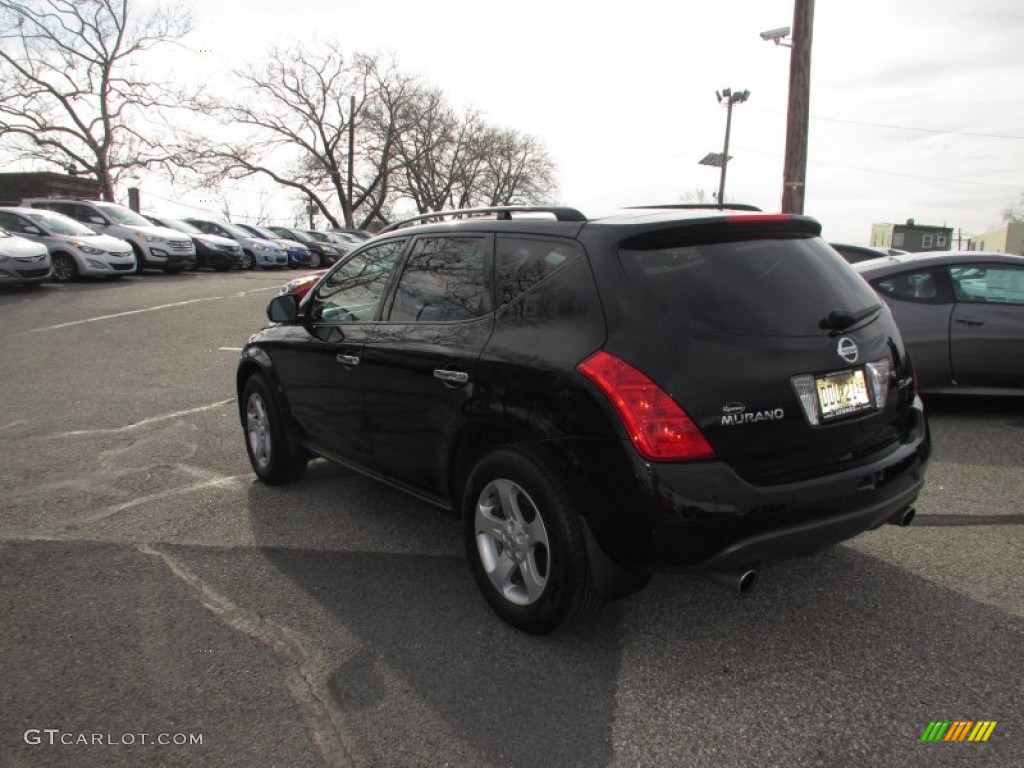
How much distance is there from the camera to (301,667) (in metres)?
2.76

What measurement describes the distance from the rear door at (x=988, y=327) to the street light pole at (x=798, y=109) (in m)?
5.55

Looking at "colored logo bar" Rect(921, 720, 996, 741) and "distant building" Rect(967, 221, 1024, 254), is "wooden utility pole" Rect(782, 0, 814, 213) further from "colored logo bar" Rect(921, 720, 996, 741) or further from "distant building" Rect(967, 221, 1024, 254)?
"distant building" Rect(967, 221, 1024, 254)

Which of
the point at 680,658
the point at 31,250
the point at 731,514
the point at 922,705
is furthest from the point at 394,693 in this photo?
the point at 31,250

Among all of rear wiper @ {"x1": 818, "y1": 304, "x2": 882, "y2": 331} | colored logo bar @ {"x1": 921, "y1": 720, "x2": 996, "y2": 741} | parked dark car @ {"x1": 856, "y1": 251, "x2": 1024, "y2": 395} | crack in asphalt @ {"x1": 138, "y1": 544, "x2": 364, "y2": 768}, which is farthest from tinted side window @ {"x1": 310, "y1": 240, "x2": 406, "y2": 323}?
parked dark car @ {"x1": 856, "y1": 251, "x2": 1024, "y2": 395}

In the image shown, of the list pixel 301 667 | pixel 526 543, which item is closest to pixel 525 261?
pixel 526 543

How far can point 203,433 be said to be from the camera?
601 centimetres

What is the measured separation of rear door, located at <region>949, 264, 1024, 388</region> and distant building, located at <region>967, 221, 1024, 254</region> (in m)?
65.4

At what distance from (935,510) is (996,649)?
1.56 meters

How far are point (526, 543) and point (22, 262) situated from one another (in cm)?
1496

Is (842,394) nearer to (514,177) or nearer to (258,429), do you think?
(258,429)

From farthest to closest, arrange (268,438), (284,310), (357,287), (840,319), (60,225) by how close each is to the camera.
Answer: (60,225)
(268,438)
(284,310)
(357,287)
(840,319)

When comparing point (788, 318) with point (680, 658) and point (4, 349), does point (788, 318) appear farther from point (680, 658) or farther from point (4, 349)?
point (4, 349)

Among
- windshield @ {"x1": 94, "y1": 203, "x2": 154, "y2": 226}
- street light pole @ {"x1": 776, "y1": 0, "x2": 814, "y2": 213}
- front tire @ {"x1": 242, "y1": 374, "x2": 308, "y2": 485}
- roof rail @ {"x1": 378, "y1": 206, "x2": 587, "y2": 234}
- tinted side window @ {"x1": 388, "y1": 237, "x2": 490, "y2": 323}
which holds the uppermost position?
street light pole @ {"x1": 776, "y1": 0, "x2": 814, "y2": 213}

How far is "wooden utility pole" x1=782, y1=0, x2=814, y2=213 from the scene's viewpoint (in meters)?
11.3
